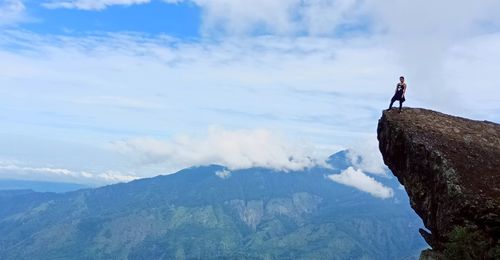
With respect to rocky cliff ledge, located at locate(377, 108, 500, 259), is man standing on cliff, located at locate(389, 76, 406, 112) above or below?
above

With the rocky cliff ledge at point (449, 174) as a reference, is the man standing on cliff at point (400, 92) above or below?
above

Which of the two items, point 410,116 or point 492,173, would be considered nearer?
point 492,173

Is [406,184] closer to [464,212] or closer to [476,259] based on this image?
[464,212]

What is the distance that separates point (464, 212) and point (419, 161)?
9687mm

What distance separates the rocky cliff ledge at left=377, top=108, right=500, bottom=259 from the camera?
155 feet

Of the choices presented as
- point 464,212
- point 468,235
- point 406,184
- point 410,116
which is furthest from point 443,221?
point 410,116

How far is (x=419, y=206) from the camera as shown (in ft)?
193

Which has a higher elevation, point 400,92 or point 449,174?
point 400,92

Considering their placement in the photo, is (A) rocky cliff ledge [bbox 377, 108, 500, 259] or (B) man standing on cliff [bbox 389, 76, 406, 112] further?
(B) man standing on cliff [bbox 389, 76, 406, 112]

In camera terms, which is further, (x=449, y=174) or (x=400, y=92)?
(x=400, y=92)

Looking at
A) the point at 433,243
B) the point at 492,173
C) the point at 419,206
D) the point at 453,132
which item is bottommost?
the point at 433,243

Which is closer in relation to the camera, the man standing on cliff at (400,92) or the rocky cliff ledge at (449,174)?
the rocky cliff ledge at (449,174)

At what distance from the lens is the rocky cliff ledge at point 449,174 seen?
47094 millimetres

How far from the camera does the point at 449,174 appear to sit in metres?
51.9
